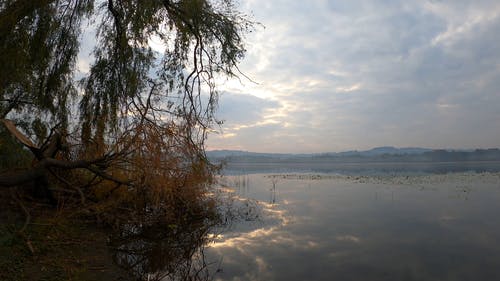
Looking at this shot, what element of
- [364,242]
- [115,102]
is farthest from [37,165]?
[364,242]

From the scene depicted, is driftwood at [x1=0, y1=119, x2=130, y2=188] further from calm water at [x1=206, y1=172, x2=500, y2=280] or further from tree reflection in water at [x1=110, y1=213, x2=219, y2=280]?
calm water at [x1=206, y1=172, x2=500, y2=280]

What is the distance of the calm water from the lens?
22.0 ft

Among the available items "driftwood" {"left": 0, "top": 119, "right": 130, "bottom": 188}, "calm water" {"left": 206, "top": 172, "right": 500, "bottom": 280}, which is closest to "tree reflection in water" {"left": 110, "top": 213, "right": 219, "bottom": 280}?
"calm water" {"left": 206, "top": 172, "right": 500, "bottom": 280}

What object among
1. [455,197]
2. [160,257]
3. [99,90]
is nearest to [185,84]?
[99,90]

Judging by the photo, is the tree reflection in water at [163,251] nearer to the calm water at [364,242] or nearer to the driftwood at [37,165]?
the calm water at [364,242]

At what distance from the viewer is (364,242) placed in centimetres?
890

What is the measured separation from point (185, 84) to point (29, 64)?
4.04 meters

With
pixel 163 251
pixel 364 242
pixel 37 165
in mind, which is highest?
pixel 37 165

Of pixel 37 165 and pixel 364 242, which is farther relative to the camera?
pixel 364 242

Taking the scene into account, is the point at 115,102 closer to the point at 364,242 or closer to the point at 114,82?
the point at 114,82

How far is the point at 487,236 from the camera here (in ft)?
30.7

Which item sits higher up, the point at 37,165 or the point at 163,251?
the point at 37,165

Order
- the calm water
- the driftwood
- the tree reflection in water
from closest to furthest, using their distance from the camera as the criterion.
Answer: the tree reflection in water, the calm water, the driftwood

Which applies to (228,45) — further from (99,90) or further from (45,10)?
(45,10)
